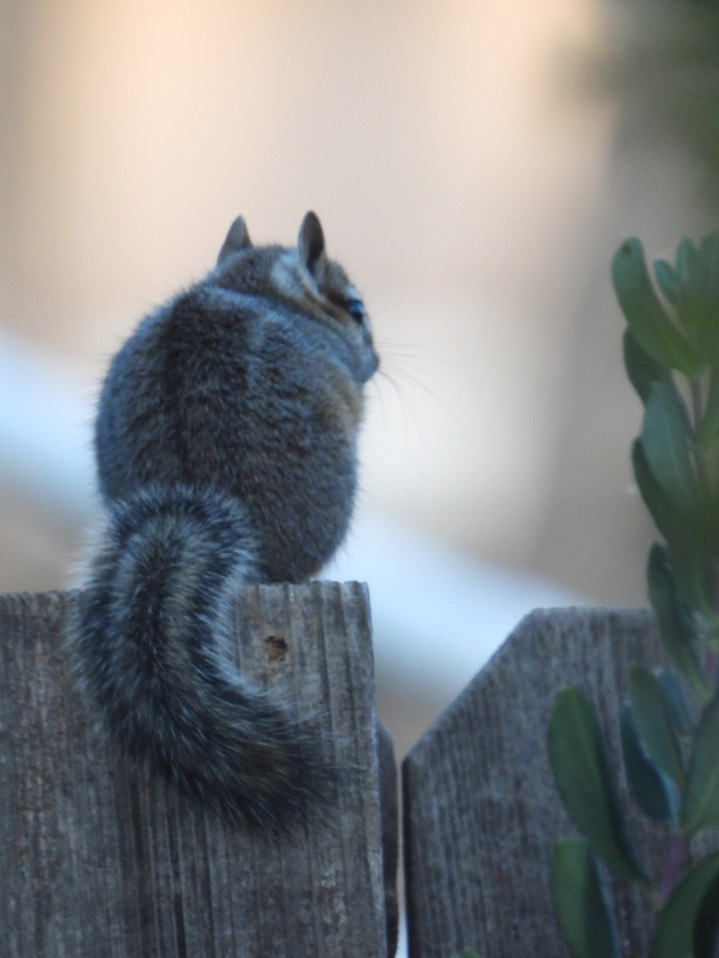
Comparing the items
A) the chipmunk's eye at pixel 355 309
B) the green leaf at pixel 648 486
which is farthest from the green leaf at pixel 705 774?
the chipmunk's eye at pixel 355 309

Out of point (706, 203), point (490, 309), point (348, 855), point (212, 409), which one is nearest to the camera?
point (706, 203)

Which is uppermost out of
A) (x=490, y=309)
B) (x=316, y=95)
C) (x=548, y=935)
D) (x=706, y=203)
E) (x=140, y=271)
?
(x=316, y=95)

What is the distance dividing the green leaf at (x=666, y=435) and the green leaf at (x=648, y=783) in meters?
0.17

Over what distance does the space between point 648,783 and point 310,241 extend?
1.05 m

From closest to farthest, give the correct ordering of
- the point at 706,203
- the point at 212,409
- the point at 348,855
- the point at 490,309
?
1. the point at 706,203
2. the point at 348,855
3. the point at 212,409
4. the point at 490,309

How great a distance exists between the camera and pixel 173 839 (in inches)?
35.6

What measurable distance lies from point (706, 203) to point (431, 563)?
6.34ft

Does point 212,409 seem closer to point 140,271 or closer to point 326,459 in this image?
point 326,459

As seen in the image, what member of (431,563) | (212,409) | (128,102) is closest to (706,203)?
(212,409)

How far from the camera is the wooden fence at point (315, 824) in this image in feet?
2.93

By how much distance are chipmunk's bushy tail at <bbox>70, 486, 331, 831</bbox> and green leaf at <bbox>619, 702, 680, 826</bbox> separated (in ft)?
0.75

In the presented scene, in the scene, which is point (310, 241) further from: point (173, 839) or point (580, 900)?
point (580, 900)

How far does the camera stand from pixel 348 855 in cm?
89

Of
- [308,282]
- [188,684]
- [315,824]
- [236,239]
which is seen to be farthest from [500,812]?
[236,239]
